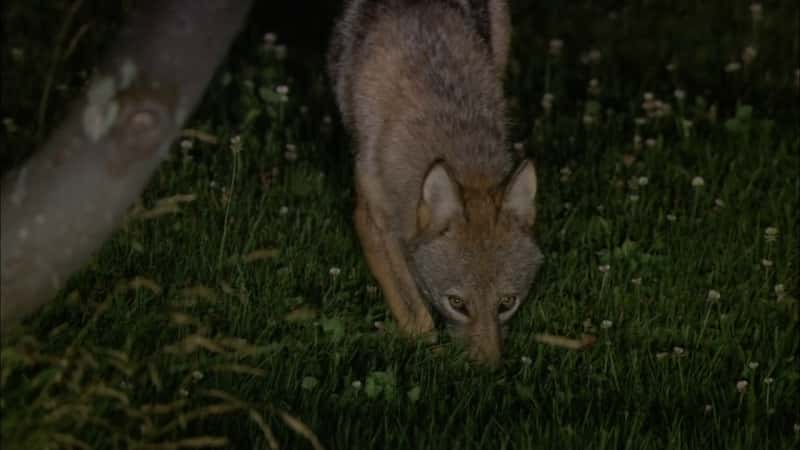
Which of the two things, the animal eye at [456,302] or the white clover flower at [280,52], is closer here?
the animal eye at [456,302]

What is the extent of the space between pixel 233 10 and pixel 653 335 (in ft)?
9.92

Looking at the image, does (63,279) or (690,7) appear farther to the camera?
(690,7)

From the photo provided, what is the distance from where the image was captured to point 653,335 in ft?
20.9

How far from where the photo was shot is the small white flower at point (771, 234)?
7289 millimetres

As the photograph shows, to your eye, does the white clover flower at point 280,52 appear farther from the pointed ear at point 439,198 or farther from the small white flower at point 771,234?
the pointed ear at point 439,198

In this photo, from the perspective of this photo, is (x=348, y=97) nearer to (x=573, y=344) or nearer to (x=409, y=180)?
(x=409, y=180)

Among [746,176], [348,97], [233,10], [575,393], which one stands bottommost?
[575,393]

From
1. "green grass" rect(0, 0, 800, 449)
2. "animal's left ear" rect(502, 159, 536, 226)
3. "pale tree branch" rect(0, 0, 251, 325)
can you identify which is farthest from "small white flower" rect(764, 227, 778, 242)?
"pale tree branch" rect(0, 0, 251, 325)

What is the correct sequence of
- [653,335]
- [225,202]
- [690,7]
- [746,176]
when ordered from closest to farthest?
[653,335]
[225,202]
[746,176]
[690,7]

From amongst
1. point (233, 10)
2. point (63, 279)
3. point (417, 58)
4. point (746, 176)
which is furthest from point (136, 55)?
point (746, 176)

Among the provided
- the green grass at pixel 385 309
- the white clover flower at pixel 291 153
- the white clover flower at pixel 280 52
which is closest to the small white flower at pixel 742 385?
the green grass at pixel 385 309

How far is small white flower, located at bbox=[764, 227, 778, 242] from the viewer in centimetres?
729

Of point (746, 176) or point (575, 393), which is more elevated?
point (746, 176)

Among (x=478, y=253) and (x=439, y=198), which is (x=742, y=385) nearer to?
(x=478, y=253)
